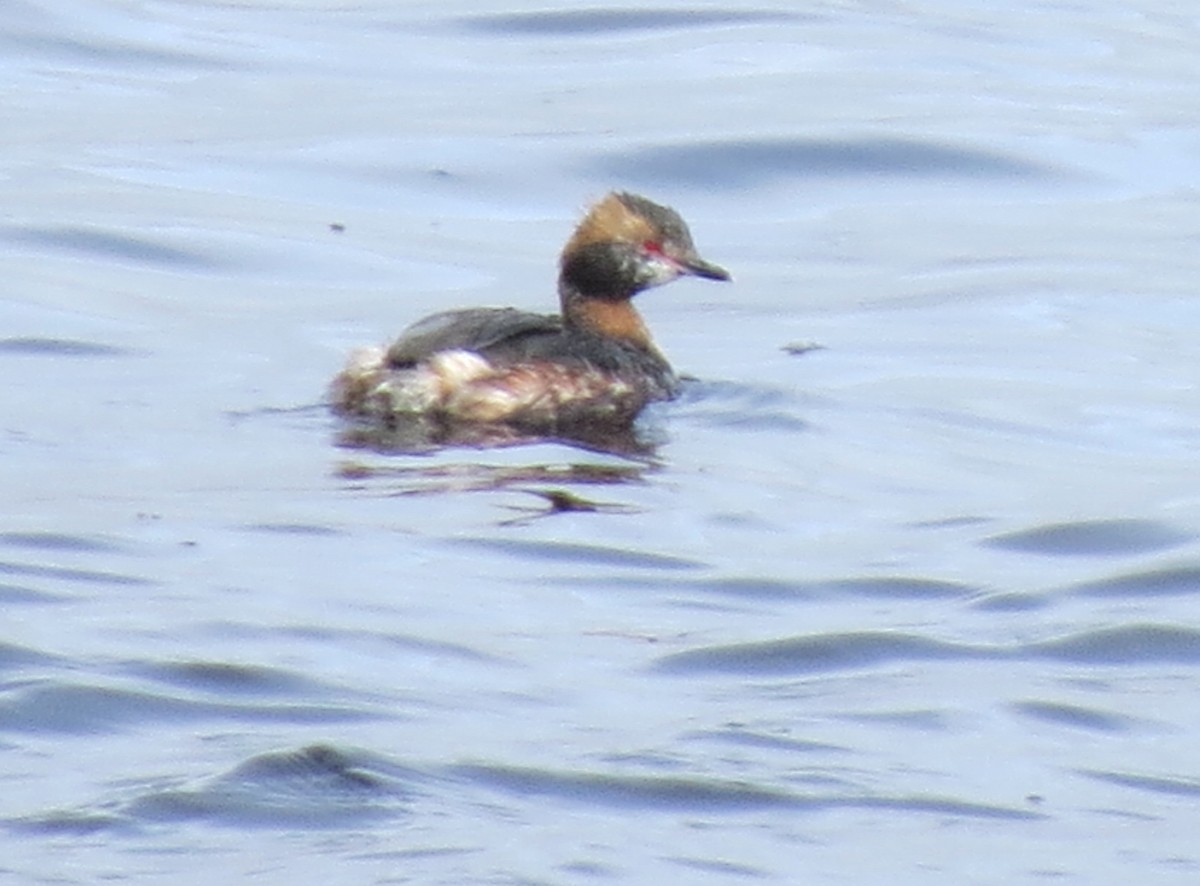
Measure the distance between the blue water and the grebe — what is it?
188 mm

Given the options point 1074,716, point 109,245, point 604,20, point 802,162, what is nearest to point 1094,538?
point 1074,716

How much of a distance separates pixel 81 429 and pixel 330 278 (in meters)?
3.40

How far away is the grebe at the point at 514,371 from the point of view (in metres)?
9.52

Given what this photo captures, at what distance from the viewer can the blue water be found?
5.51 m

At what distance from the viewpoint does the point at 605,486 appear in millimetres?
8703

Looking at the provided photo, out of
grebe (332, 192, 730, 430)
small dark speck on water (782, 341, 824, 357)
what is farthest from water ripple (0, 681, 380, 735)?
small dark speck on water (782, 341, 824, 357)

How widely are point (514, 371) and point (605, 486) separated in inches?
41.0

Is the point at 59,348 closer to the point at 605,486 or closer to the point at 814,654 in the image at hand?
the point at 605,486

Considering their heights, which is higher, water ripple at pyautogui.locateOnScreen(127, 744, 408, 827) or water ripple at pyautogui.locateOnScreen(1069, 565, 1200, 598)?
water ripple at pyautogui.locateOnScreen(127, 744, 408, 827)

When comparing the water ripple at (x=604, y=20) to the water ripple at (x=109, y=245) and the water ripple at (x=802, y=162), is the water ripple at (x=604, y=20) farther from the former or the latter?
the water ripple at (x=109, y=245)

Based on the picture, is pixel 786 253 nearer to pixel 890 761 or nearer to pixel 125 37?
pixel 125 37

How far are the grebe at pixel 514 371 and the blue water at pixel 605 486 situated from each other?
0.62 feet

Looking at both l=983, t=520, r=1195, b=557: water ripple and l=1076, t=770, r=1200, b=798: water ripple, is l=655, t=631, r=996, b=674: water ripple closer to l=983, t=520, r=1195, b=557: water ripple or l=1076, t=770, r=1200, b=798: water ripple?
l=1076, t=770, r=1200, b=798: water ripple

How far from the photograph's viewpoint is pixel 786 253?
43.2 ft
